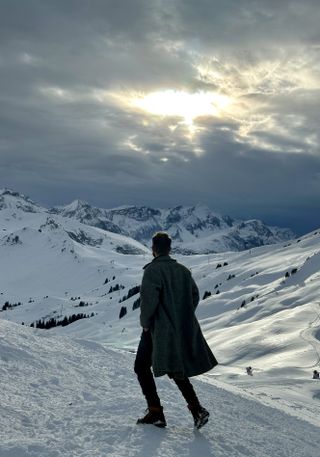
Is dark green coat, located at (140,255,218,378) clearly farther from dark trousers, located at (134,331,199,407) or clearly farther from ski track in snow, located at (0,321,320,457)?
ski track in snow, located at (0,321,320,457)

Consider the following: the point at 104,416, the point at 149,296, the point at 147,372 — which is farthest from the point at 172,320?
the point at 104,416

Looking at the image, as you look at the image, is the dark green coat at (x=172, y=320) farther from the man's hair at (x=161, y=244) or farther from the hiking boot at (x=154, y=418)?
the hiking boot at (x=154, y=418)

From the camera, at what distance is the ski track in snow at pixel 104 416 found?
849 centimetres

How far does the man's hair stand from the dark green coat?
162mm

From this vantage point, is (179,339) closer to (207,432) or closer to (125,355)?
(207,432)

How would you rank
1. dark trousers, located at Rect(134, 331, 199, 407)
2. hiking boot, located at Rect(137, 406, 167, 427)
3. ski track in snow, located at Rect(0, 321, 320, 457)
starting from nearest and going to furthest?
1. ski track in snow, located at Rect(0, 321, 320, 457)
2. dark trousers, located at Rect(134, 331, 199, 407)
3. hiking boot, located at Rect(137, 406, 167, 427)

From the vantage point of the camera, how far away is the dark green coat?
9039 millimetres

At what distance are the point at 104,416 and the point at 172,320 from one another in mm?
2782

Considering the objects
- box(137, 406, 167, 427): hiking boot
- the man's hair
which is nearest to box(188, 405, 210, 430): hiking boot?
box(137, 406, 167, 427): hiking boot

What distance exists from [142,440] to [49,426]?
6.43 feet

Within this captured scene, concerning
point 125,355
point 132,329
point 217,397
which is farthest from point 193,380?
point 132,329

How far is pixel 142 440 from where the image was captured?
8.73m

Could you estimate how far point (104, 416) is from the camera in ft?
33.7

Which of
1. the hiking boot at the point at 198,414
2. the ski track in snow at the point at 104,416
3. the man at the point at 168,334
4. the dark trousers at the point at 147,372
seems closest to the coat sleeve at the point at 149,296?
the man at the point at 168,334
